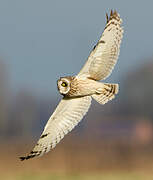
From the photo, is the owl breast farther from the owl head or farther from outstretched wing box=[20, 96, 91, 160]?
outstretched wing box=[20, 96, 91, 160]

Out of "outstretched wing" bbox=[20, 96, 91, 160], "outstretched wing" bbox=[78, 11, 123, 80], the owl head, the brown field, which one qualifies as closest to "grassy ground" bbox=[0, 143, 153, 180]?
the brown field

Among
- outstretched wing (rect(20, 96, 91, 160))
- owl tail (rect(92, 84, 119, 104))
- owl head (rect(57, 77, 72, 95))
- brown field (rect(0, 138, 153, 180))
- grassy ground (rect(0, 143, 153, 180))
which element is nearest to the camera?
owl head (rect(57, 77, 72, 95))

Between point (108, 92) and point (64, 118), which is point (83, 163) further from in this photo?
point (108, 92)

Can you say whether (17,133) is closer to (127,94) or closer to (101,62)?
(127,94)

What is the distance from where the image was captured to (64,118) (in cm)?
888

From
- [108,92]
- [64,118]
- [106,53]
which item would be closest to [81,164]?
[64,118]

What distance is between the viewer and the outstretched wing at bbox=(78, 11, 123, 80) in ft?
28.1

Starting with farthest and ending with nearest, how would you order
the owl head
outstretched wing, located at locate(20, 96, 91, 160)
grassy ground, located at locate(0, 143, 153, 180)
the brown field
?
the brown field < grassy ground, located at locate(0, 143, 153, 180) < outstretched wing, located at locate(20, 96, 91, 160) < the owl head

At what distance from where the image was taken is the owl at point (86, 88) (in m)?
8.54

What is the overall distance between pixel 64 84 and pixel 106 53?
628 mm

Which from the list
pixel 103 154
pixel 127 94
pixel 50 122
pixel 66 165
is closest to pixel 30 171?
pixel 66 165

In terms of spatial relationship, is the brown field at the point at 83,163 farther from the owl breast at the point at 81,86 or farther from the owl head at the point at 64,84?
the owl head at the point at 64,84

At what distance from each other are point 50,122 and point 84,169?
1363 centimetres

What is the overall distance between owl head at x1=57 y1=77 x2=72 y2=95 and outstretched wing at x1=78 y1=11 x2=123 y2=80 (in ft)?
0.70
